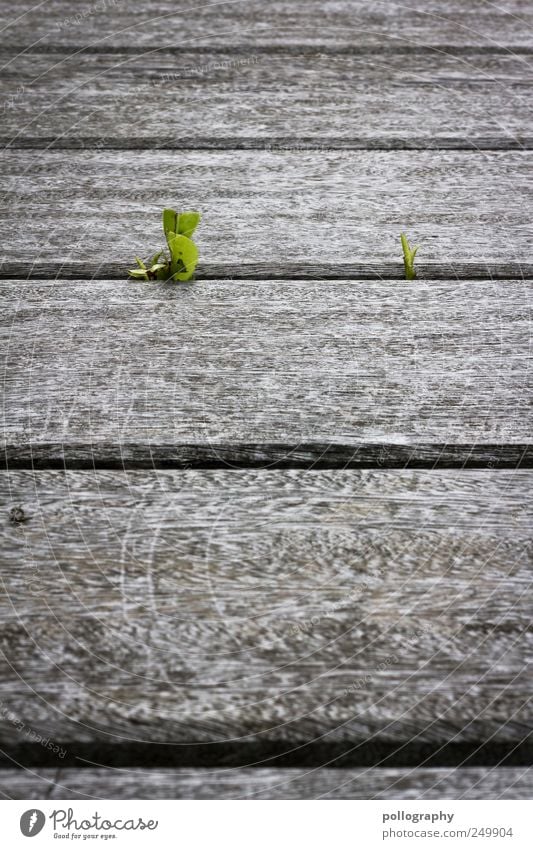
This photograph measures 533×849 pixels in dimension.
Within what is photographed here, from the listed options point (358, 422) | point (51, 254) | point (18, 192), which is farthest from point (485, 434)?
point (18, 192)

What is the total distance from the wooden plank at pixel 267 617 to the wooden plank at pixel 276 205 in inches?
13.2

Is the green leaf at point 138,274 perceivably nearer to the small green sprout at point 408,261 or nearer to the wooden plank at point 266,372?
the wooden plank at point 266,372

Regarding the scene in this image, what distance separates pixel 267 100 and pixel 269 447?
73 cm

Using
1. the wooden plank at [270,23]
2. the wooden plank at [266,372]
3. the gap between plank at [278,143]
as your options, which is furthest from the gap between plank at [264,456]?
the wooden plank at [270,23]

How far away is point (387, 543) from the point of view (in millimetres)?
551

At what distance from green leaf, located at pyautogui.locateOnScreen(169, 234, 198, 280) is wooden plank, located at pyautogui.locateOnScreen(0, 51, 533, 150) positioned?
315 millimetres

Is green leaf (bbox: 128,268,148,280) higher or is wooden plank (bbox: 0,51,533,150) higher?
wooden plank (bbox: 0,51,533,150)

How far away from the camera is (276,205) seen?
0.92 metres

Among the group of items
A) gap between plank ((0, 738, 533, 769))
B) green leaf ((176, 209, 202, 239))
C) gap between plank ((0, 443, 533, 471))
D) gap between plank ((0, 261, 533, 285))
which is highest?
green leaf ((176, 209, 202, 239))

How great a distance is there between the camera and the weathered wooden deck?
46cm

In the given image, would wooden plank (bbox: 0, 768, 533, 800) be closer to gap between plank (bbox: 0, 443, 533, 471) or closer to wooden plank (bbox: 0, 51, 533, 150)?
gap between plank (bbox: 0, 443, 533, 471)

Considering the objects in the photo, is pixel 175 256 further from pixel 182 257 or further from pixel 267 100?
pixel 267 100

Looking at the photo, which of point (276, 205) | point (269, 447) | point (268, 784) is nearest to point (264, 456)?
point (269, 447)
